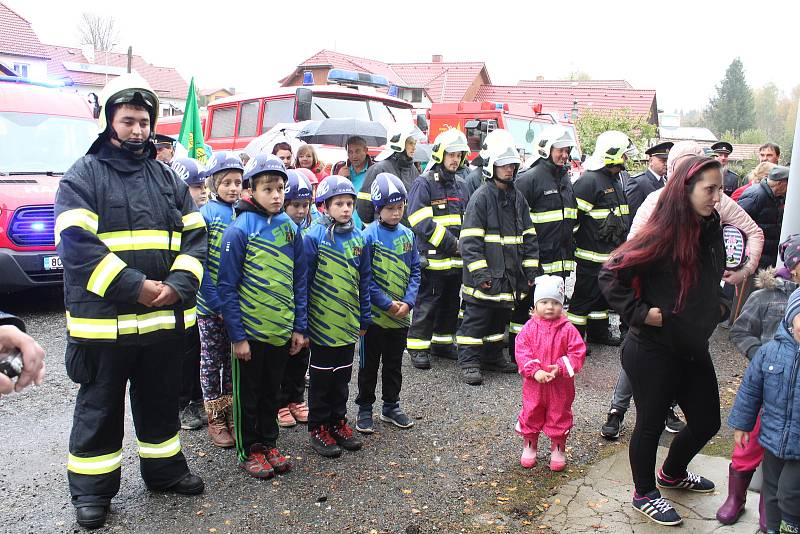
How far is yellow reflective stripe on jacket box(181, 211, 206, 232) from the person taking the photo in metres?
3.93

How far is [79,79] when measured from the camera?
176ft

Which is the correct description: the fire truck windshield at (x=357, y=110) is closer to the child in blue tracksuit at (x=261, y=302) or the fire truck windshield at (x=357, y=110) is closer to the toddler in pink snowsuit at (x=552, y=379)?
the toddler in pink snowsuit at (x=552, y=379)

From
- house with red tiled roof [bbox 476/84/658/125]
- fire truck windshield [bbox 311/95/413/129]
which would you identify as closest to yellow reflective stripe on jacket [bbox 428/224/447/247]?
fire truck windshield [bbox 311/95/413/129]

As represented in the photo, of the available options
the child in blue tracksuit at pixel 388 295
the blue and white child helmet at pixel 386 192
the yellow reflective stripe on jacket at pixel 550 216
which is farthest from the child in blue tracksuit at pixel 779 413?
the yellow reflective stripe on jacket at pixel 550 216

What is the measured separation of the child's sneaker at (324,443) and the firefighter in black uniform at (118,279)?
111cm

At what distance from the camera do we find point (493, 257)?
248 inches

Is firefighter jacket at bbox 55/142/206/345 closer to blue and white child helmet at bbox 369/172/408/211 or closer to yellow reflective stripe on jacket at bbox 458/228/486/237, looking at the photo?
blue and white child helmet at bbox 369/172/408/211

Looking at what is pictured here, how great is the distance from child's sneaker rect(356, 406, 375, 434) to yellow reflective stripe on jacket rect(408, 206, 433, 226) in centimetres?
203

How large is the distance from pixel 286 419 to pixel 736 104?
244ft

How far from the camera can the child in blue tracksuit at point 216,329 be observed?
4613 mm

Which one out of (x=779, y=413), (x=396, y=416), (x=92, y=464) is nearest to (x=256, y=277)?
(x=92, y=464)

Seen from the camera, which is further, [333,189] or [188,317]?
[333,189]

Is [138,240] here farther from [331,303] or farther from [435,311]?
[435,311]

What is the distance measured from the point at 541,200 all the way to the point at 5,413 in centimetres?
506
